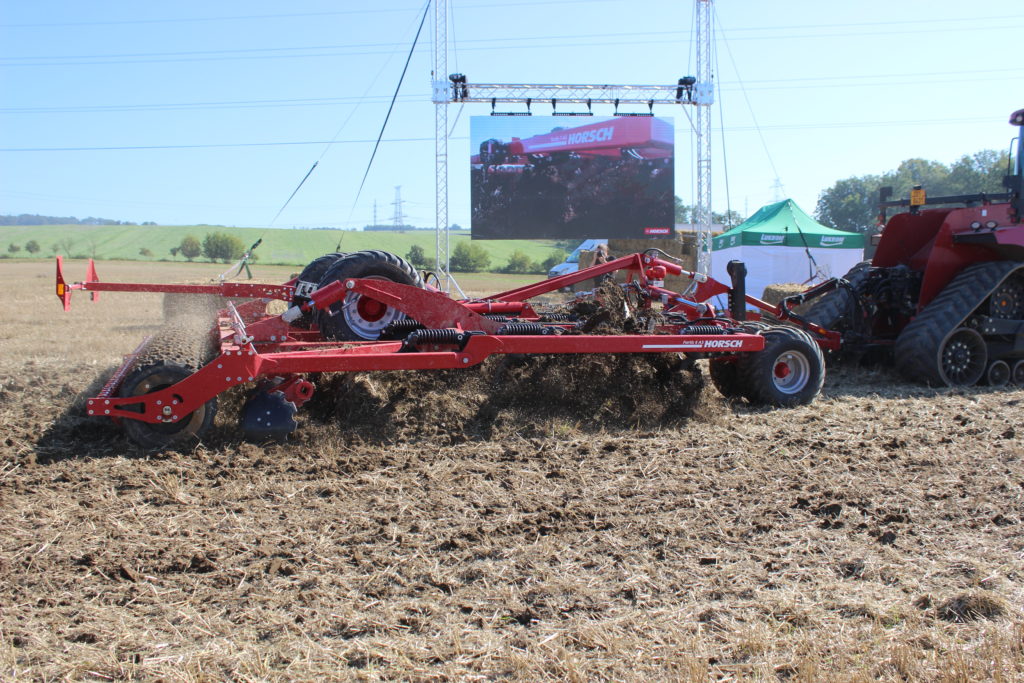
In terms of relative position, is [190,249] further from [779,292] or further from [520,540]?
[520,540]

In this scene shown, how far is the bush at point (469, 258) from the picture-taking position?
51000 mm

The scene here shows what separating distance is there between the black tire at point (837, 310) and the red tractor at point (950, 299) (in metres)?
0.01

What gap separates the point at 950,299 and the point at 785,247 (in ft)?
37.1

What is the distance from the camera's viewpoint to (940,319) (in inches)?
332

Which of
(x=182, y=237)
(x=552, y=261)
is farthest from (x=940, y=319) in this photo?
(x=182, y=237)

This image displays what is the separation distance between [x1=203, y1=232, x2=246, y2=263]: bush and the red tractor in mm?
49161

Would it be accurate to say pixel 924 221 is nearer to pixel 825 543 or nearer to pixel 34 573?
pixel 825 543

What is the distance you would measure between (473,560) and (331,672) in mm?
1109

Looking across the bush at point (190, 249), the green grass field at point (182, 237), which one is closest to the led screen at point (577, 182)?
the green grass field at point (182, 237)

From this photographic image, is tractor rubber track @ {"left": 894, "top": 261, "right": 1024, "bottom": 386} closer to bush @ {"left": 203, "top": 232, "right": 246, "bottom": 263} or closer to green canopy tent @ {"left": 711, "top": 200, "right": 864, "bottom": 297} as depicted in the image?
green canopy tent @ {"left": 711, "top": 200, "right": 864, "bottom": 297}

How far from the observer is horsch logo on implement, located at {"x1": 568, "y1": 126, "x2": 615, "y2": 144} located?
21953 mm

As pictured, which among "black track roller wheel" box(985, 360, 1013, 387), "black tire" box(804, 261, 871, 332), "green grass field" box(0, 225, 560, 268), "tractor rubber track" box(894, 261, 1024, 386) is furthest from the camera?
"green grass field" box(0, 225, 560, 268)

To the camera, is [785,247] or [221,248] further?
[221,248]

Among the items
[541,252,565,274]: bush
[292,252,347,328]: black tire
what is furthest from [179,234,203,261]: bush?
[292,252,347,328]: black tire
